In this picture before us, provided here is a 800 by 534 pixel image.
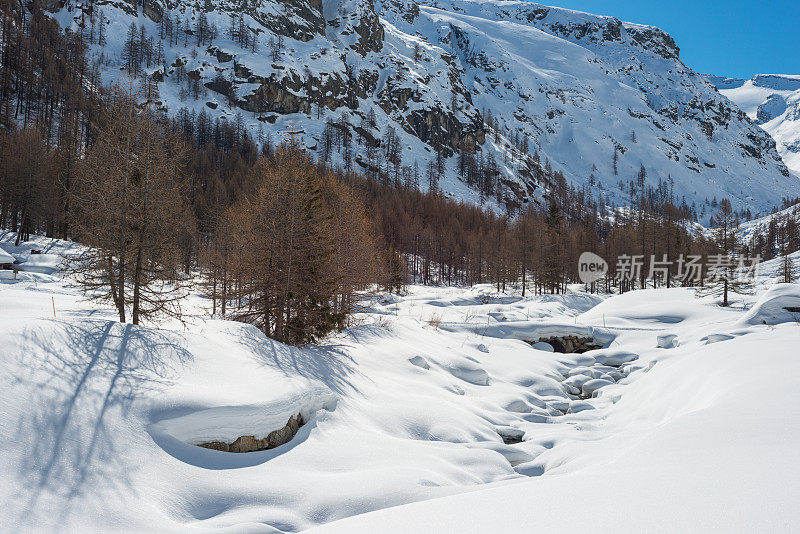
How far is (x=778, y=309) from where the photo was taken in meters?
17.5

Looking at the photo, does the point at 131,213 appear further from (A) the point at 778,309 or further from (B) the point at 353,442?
(A) the point at 778,309

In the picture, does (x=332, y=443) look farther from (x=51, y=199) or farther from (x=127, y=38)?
(x=127, y=38)

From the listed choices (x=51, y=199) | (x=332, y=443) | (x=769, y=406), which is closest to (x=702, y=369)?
(x=769, y=406)

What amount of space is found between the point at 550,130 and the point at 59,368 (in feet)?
672

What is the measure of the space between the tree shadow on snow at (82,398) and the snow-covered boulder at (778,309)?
22603 mm

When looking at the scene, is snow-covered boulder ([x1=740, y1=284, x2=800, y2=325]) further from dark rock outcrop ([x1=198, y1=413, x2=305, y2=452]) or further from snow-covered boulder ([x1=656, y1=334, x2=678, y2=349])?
dark rock outcrop ([x1=198, y1=413, x2=305, y2=452])

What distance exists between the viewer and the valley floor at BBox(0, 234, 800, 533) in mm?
3029

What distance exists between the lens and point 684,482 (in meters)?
3.13
